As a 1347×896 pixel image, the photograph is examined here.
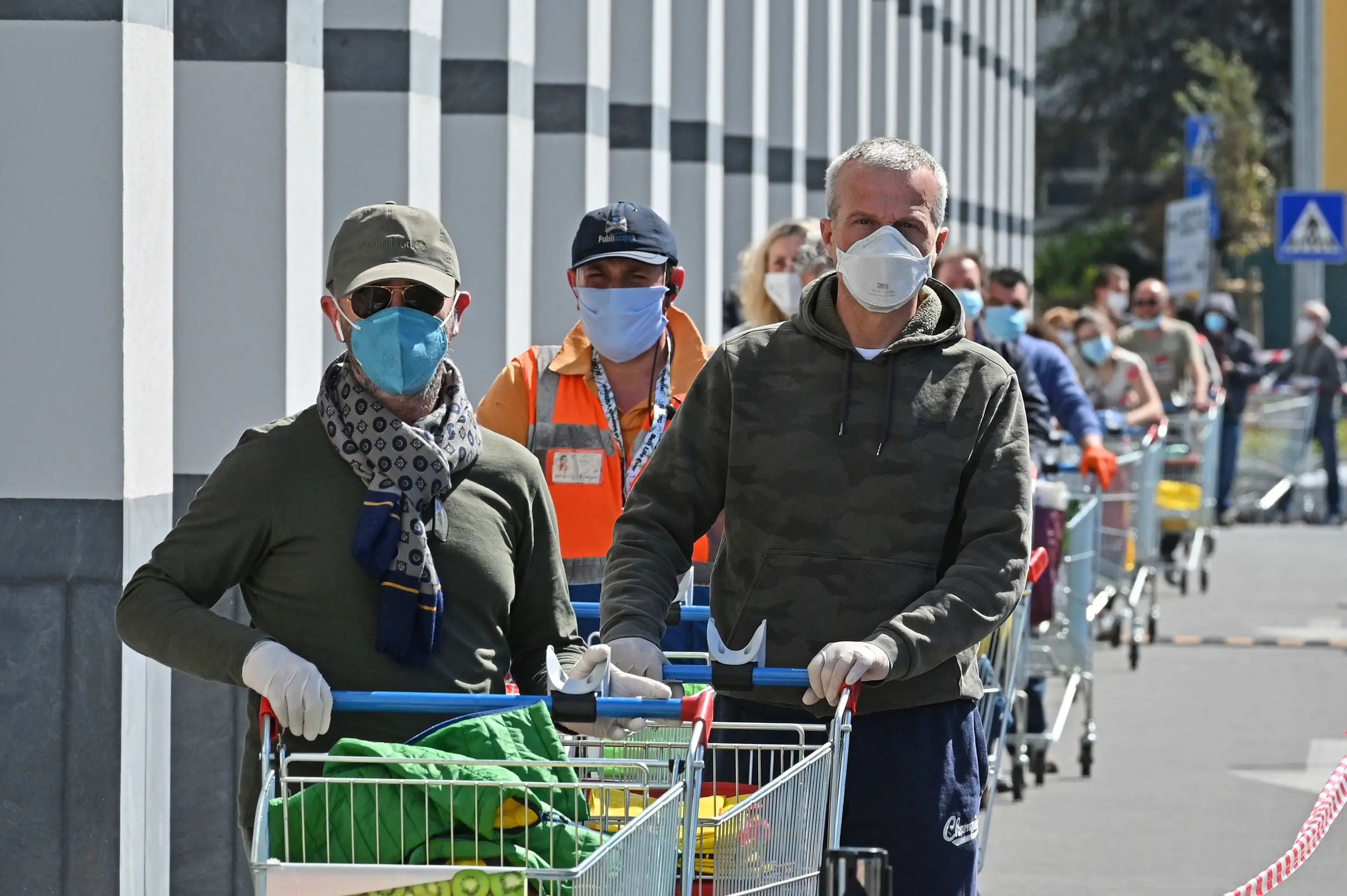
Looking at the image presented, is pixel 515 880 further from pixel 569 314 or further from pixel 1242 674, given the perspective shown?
pixel 1242 674

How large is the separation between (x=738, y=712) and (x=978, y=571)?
533 mm

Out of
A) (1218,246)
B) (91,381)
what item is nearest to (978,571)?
(91,381)

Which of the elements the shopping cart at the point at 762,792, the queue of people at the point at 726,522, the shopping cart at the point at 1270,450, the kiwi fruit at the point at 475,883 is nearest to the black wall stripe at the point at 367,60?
the queue of people at the point at 726,522

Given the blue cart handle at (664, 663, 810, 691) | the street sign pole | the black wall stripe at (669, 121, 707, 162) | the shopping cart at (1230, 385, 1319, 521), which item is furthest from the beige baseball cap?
the street sign pole

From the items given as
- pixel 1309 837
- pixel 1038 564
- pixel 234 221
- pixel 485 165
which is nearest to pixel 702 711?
pixel 1038 564

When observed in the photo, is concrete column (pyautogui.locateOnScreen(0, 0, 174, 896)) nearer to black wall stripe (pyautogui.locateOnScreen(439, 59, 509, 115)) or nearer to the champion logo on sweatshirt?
the champion logo on sweatshirt

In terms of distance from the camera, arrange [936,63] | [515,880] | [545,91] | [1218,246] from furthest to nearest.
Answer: [1218,246]
[936,63]
[545,91]
[515,880]

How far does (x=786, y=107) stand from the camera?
18719 millimetres

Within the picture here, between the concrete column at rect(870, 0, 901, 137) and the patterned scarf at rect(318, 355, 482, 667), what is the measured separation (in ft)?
65.1

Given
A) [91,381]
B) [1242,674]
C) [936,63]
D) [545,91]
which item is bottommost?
[1242,674]

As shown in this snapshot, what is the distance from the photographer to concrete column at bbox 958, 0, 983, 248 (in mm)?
30000

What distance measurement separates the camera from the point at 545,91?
12039 mm

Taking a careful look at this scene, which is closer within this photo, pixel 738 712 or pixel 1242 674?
pixel 738 712

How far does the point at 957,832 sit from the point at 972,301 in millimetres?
5934
